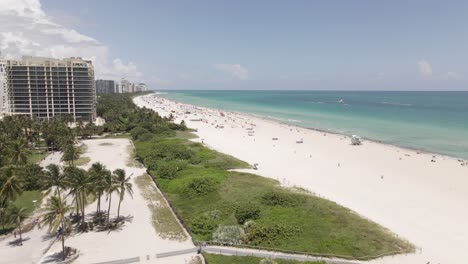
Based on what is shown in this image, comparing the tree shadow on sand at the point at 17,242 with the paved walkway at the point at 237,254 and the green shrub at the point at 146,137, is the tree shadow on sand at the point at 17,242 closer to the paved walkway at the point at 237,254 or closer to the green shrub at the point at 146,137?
the paved walkway at the point at 237,254

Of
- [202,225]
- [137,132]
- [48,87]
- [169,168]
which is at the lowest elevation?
[202,225]

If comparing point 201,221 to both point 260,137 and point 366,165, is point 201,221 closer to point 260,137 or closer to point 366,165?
point 366,165

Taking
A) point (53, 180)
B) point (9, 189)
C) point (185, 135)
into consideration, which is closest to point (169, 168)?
point (53, 180)

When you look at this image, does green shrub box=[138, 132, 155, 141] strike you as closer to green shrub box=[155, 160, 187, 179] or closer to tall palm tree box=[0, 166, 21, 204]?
green shrub box=[155, 160, 187, 179]

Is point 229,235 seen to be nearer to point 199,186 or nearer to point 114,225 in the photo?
point 114,225

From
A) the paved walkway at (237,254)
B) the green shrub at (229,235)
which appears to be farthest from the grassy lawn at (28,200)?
the green shrub at (229,235)
